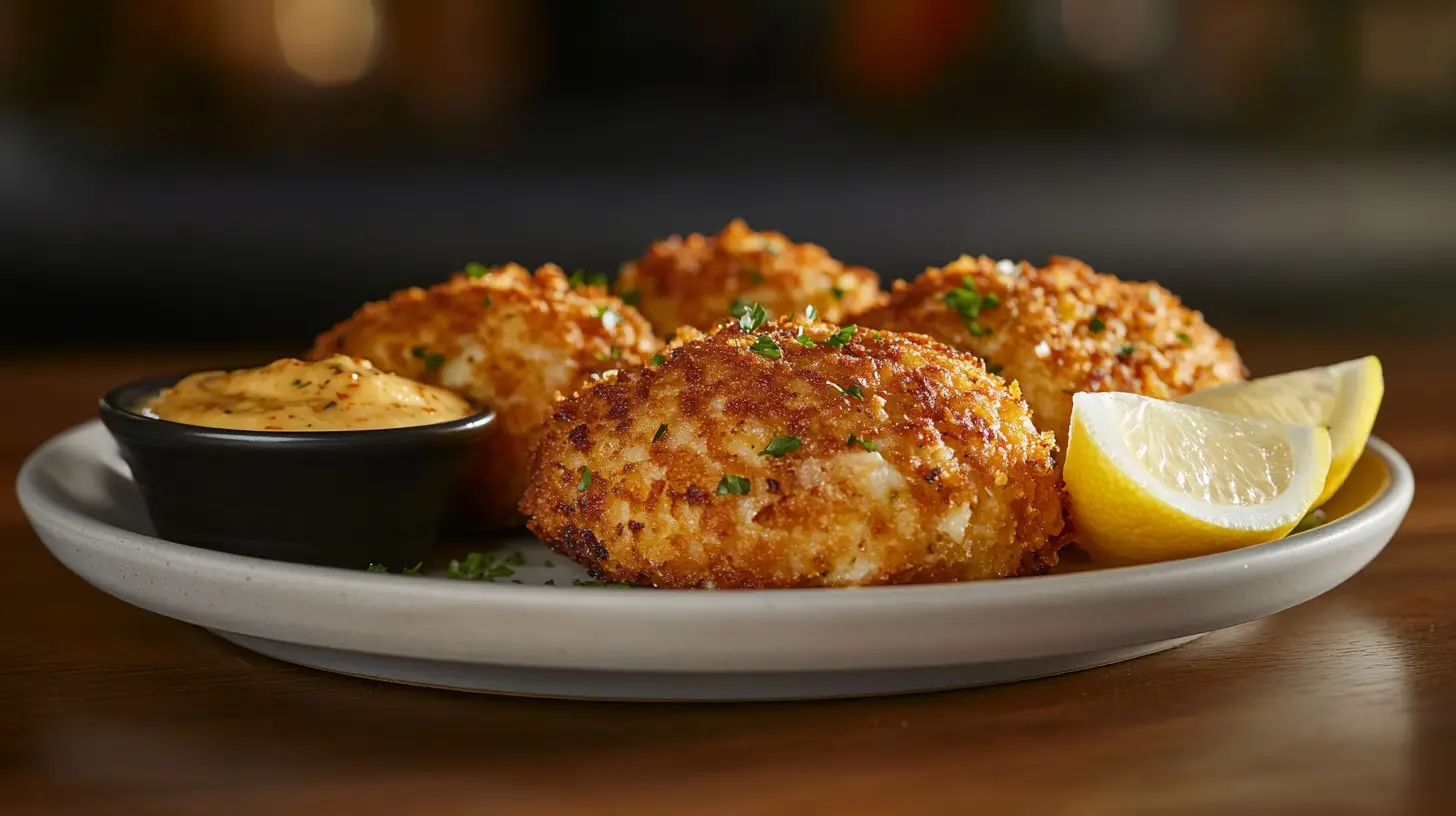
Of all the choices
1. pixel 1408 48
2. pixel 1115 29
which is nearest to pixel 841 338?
pixel 1115 29

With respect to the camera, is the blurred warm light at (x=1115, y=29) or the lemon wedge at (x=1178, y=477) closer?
the lemon wedge at (x=1178, y=477)

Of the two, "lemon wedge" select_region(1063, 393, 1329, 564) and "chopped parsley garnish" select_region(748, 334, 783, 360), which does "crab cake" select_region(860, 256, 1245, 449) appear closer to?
"lemon wedge" select_region(1063, 393, 1329, 564)

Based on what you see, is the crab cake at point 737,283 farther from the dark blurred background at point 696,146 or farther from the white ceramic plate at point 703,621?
the dark blurred background at point 696,146

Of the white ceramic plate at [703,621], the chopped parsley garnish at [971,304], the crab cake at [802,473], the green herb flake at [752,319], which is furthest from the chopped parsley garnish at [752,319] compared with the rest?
the white ceramic plate at [703,621]

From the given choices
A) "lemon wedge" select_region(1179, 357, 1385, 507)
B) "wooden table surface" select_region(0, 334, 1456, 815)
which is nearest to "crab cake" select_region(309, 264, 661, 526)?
"wooden table surface" select_region(0, 334, 1456, 815)

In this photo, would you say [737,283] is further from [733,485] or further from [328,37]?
[328,37]

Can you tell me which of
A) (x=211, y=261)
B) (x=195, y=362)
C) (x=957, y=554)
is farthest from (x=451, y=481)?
(x=211, y=261)
